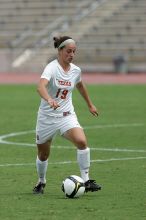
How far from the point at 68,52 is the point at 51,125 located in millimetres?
934

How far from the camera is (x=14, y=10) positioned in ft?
176

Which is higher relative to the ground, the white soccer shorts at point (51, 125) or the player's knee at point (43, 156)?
the white soccer shorts at point (51, 125)

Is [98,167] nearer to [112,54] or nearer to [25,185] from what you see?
[25,185]

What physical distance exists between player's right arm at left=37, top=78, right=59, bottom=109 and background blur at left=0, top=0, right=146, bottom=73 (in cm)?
3360

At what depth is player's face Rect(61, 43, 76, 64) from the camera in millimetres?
10875

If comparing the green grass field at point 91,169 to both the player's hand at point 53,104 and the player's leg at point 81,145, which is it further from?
the player's hand at point 53,104

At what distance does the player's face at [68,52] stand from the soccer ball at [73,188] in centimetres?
150

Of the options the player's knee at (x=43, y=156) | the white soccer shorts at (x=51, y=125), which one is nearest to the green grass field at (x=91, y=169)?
the player's knee at (x=43, y=156)

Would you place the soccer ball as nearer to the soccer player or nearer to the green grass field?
the green grass field

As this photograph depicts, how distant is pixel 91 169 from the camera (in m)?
13.2

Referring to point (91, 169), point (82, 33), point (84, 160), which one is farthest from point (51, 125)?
point (82, 33)

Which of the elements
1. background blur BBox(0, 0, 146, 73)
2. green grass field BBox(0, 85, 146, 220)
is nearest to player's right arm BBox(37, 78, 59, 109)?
green grass field BBox(0, 85, 146, 220)

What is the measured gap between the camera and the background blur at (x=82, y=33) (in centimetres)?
4709

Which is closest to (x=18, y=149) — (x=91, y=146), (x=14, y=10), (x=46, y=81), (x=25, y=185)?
(x=91, y=146)
